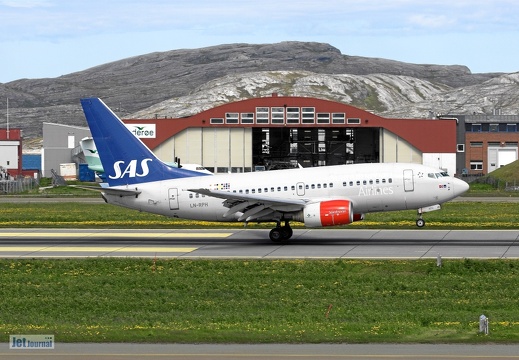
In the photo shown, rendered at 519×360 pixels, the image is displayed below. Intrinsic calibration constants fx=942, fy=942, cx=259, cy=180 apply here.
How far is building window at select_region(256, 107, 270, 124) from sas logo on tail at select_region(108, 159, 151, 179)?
61662mm

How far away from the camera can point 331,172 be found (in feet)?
154

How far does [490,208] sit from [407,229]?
17777 millimetres

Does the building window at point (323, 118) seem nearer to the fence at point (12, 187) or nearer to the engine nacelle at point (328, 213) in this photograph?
the fence at point (12, 187)

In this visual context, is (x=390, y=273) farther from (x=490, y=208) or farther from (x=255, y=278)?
(x=490, y=208)

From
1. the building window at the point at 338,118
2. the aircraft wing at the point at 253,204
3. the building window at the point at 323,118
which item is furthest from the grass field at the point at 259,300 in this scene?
the building window at the point at 323,118

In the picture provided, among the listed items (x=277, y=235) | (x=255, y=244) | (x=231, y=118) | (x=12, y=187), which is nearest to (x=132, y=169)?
(x=255, y=244)

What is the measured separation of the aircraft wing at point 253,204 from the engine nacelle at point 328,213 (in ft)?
2.29

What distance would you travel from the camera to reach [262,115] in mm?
109125

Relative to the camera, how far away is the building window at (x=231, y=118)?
109m

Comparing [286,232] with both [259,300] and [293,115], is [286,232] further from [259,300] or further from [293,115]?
[293,115]

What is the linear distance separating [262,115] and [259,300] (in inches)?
3121

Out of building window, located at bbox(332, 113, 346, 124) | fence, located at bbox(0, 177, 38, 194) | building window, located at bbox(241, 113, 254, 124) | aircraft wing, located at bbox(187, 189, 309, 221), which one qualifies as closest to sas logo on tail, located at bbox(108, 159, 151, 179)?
aircraft wing, located at bbox(187, 189, 309, 221)

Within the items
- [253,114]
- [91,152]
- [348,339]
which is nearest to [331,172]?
[348,339]

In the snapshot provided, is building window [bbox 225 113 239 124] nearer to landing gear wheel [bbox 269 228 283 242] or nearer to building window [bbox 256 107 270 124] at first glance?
building window [bbox 256 107 270 124]
